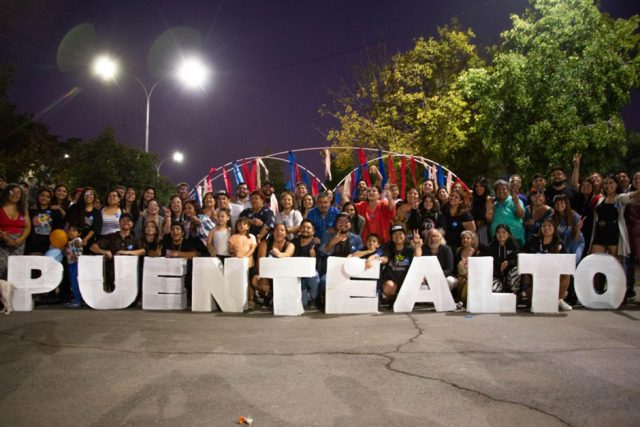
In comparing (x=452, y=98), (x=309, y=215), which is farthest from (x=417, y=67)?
(x=309, y=215)

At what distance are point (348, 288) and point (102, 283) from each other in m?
3.94

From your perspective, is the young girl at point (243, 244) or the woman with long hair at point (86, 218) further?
the woman with long hair at point (86, 218)

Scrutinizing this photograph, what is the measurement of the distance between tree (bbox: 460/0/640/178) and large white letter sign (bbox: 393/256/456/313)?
46.4 feet

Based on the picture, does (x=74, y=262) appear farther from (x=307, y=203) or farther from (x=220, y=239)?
(x=307, y=203)

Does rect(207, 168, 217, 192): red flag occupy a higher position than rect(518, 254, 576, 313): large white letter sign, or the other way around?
rect(207, 168, 217, 192): red flag

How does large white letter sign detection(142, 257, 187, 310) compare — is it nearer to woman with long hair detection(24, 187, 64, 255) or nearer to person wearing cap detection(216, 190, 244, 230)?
person wearing cap detection(216, 190, 244, 230)

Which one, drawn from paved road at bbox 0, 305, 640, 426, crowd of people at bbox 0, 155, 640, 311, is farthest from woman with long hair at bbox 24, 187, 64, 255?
paved road at bbox 0, 305, 640, 426

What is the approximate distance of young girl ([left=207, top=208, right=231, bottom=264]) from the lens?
29.9 feet

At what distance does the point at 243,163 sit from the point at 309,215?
6992 mm

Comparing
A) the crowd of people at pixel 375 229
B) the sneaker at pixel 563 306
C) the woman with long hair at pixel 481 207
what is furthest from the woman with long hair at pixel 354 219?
the sneaker at pixel 563 306

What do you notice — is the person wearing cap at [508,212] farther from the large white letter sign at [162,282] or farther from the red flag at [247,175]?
the red flag at [247,175]

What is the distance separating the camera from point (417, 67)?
2920 centimetres

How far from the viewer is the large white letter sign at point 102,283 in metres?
8.88

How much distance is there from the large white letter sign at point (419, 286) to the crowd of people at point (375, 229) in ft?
1.55
